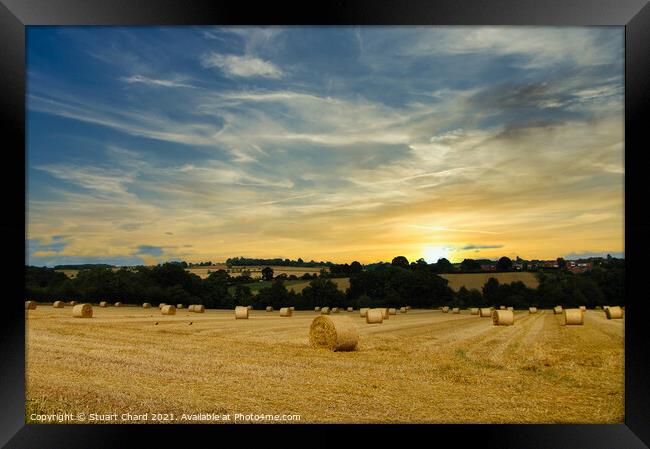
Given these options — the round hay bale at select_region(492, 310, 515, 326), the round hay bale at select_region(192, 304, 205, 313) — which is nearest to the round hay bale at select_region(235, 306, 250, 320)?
the round hay bale at select_region(192, 304, 205, 313)

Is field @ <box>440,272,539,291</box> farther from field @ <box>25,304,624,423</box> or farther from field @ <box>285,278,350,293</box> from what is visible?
field @ <box>25,304,624,423</box>

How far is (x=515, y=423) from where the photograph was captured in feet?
21.5

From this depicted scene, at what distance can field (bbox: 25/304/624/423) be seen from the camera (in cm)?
700

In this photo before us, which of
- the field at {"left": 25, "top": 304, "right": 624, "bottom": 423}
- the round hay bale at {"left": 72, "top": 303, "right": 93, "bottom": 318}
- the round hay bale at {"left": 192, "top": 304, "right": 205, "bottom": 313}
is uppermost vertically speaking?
the field at {"left": 25, "top": 304, "right": 624, "bottom": 423}

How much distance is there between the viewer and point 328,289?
1503 inches

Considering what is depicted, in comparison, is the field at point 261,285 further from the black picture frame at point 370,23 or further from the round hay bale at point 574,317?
the black picture frame at point 370,23

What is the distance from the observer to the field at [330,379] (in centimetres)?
700

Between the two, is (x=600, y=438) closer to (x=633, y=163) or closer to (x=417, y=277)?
(x=633, y=163)

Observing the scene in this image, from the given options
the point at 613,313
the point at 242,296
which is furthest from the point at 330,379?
the point at 242,296

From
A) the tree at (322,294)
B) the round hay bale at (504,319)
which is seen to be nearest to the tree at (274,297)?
the tree at (322,294)

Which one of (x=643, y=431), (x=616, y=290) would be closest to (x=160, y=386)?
(x=643, y=431)

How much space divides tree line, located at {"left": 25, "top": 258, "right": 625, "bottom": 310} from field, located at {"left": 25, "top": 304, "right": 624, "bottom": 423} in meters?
17.7

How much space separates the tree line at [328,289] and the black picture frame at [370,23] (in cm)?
2328

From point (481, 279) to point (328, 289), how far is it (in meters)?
12.5
